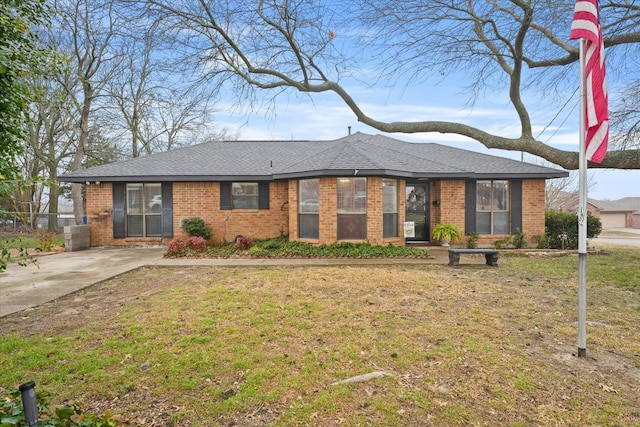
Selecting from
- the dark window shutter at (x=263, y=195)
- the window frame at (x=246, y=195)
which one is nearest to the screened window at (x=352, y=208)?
the dark window shutter at (x=263, y=195)

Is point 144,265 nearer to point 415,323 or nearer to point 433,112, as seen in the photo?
point 415,323

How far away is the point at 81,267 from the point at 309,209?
20.9 feet

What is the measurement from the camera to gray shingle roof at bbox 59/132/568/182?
427 inches

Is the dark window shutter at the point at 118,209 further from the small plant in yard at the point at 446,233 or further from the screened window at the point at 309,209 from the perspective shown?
the small plant in yard at the point at 446,233

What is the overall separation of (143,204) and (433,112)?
34.5ft

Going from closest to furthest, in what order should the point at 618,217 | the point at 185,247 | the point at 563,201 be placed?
the point at 185,247 → the point at 563,201 → the point at 618,217

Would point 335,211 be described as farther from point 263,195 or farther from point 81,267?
point 81,267

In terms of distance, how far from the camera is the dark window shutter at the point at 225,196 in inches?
496

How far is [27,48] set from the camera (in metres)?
2.89

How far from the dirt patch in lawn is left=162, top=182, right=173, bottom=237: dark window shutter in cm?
638

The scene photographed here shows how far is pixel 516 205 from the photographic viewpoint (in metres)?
12.1

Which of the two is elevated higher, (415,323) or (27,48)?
(27,48)

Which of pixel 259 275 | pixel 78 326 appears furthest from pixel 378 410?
pixel 259 275

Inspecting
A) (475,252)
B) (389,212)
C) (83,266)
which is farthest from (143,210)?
(475,252)
